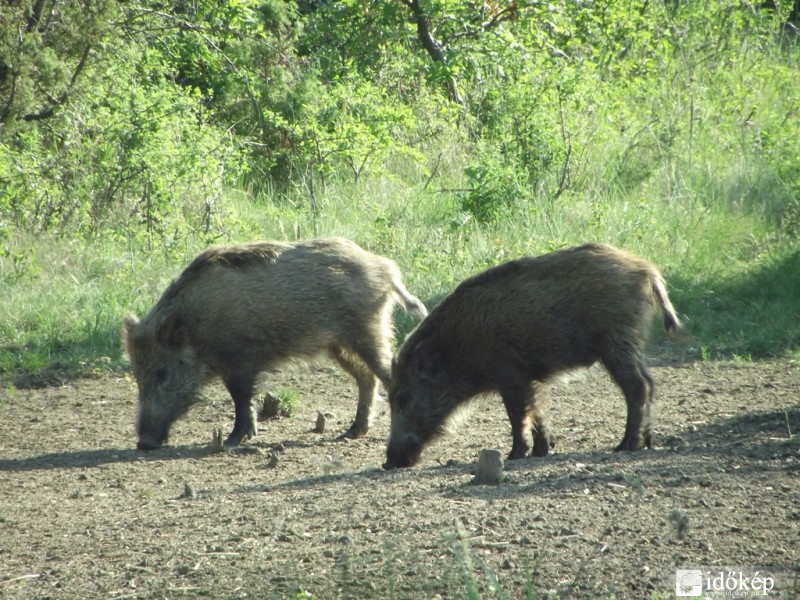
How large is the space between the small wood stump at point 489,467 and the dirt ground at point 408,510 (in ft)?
0.19

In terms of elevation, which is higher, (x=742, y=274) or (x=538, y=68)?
(x=538, y=68)

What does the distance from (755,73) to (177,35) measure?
6.85 m

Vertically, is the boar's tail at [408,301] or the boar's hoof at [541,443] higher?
the boar's tail at [408,301]

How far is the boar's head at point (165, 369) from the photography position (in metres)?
7.23

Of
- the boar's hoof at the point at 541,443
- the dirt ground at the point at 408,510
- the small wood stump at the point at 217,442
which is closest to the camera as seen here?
the dirt ground at the point at 408,510

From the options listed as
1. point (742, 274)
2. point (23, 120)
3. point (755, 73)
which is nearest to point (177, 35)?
point (23, 120)

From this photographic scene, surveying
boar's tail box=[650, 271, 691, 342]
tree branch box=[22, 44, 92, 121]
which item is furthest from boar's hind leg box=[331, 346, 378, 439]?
tree branch box=[22, 44, 92, 121]

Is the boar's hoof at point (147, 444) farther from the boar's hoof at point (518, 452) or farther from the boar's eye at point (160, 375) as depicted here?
the boar's hoof at point (518, 452)

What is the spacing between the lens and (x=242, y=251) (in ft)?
24.1

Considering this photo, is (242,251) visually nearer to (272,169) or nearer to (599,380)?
(599,380)

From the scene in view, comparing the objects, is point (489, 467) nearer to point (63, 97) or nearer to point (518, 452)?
point (518, 452)

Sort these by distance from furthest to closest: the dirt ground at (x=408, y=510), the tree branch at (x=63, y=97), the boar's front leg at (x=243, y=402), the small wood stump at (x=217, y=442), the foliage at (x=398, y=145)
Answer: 1. the tree branch at (x=63, y=97)
2. the foliage at (x=398, y=145)
3. the boar's front leg at (x=243, y=402)
4. the small wood stump at (x=217, y=442)
5. the dirt ground at (x=408, y=510)

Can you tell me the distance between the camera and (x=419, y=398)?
21.1 feet

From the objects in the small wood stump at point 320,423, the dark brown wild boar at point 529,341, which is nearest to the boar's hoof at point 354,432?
the small wood stump at point 320,423
